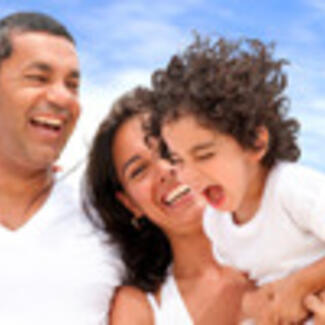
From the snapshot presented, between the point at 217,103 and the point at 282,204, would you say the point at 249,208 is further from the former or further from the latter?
the point at 217,103

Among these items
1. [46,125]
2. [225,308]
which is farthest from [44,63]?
[225,308]

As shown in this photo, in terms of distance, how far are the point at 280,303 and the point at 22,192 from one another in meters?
1.45

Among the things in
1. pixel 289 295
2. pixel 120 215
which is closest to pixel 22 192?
pixel 120 215

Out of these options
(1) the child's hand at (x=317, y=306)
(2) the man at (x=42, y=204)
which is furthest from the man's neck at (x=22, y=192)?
(1) the child's hand at (x=317, y=306)

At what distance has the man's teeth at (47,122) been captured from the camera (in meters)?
3.44

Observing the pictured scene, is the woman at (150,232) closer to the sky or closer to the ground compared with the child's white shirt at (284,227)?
closer to the ground

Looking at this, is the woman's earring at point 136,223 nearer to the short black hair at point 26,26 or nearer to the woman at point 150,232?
the woman at point 150,232

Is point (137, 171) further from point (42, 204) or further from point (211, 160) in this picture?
point (211, 160)

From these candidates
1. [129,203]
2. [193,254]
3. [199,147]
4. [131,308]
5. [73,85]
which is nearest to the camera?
[199,147]

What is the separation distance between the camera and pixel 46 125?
3.46 metres

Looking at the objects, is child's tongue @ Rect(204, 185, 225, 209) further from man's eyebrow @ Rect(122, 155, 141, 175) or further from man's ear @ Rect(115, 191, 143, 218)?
man's ear @ Rect(115, 191, 143, 218)

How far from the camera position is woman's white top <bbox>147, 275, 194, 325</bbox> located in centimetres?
324

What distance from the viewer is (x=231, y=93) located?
8.54 feet

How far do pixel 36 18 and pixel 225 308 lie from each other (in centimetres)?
167
